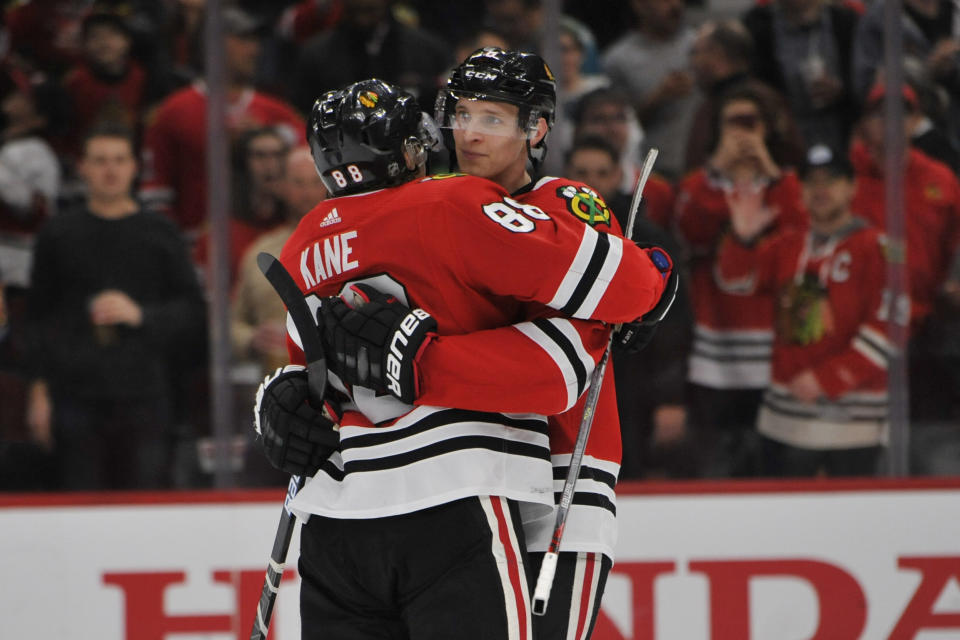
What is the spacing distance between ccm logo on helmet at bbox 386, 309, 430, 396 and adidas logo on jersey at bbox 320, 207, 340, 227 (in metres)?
0.18

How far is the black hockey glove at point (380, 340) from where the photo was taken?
1531mm

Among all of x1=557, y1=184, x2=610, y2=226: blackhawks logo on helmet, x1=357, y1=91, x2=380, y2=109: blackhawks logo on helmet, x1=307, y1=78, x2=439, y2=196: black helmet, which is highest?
x1=357, y1=91, x2=380, y2=109: blackhawks logo on helmet

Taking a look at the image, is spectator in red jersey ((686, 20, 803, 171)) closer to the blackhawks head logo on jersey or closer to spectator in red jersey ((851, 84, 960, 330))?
spectator in red jersey ((851, 84, 960, 330))

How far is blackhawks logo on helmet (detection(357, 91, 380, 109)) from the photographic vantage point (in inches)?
64.6

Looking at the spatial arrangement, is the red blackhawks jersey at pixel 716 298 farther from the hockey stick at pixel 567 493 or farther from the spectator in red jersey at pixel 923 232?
the hockey stick at pixel 567 493

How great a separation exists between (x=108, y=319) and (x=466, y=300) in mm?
1872

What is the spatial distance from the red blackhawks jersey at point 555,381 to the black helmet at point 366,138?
177 mm

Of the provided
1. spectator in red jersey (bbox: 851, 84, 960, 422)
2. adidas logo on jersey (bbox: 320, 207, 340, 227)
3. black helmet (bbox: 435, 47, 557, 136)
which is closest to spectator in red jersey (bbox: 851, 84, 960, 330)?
spectator in red jersey (bbox: 851, 84, 960, 422)

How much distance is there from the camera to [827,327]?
10.6 ft

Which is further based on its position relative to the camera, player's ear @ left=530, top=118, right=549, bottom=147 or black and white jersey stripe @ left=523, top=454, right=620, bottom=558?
player's ear @ left=530, top=118, right=549, bottom=147

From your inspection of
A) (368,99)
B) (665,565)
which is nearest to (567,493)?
(368,99)

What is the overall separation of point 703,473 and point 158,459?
4.47ft

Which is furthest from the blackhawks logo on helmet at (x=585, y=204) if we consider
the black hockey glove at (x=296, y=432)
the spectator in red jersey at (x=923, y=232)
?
→ the spectator in red jersey at (x=923, y=232)

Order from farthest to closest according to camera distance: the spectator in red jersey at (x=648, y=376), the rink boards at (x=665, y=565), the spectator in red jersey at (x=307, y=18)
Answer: the spectator in red jersey at (x=307, y=18) < the spectator in red jersey at (x=648, y=376) < the rink boards at (x=665, y=565)
